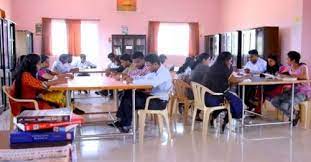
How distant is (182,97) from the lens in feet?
18.6

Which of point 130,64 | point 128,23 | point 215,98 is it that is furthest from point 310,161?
point 128,23

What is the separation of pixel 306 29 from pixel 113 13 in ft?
18.8

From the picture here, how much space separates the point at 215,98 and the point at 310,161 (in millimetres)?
1483

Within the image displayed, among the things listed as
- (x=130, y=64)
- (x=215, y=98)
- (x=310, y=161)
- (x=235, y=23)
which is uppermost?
(x=235, y=23)

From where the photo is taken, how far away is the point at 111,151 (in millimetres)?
4137

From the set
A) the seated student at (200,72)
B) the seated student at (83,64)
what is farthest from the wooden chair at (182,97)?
the seated student at (83,64)

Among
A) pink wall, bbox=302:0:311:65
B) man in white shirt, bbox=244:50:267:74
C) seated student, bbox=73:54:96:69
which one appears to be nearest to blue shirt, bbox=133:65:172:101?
man in white shirt, bbox=244:50:267:74

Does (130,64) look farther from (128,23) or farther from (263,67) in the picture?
(128,23)

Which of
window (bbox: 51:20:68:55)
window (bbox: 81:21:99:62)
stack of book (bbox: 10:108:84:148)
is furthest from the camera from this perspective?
window (bbox: 81:21:99:62)

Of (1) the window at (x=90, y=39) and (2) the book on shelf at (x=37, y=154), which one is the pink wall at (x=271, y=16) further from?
(2) the book on shelf at (x=37, y=154)

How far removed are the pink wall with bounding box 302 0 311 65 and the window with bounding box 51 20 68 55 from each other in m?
6.59

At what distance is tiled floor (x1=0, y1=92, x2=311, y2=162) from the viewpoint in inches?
152

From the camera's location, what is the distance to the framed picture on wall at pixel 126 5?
11.1 meters

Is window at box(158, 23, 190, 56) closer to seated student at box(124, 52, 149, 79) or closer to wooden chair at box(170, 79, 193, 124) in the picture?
seated student at box(124, 52, 149, 79)
